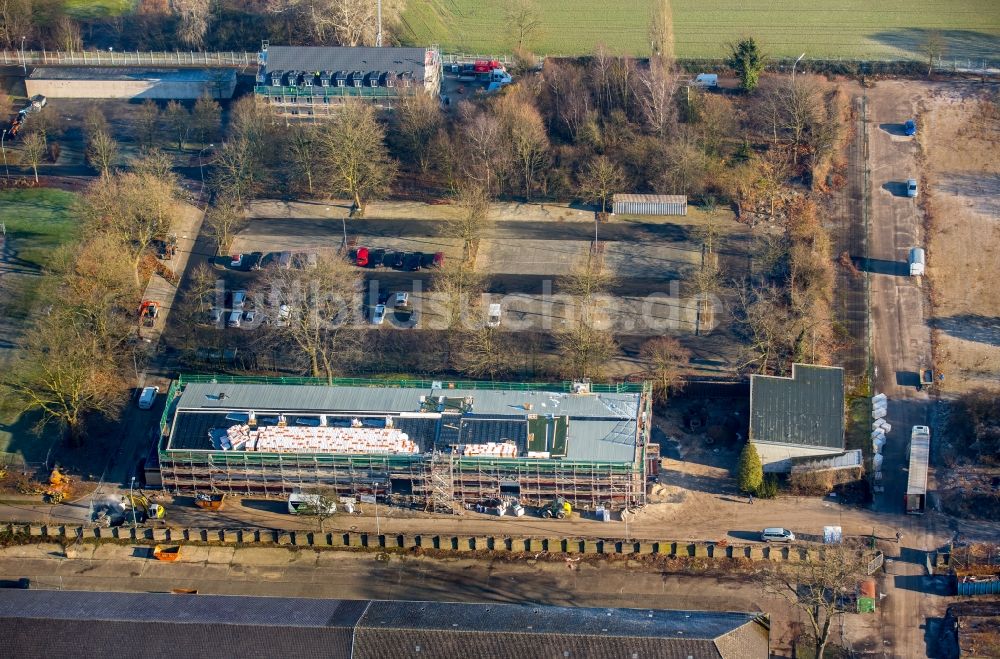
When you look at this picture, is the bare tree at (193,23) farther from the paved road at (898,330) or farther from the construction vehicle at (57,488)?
the paved road at (898,330)

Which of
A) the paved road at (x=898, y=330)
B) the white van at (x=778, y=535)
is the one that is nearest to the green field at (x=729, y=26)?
the paved road at (x=898, y=330)

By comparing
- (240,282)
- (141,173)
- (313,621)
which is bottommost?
(313,621)

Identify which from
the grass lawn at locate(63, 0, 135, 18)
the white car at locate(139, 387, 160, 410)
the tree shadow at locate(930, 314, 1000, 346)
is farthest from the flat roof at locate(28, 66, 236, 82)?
the tree shadow at locate(930, 314, 1000, 346)

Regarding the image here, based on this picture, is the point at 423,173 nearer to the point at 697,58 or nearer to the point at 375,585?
the point at 697,58

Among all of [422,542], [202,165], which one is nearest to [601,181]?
[202,165]

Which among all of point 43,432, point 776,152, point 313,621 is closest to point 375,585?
point 313,621
